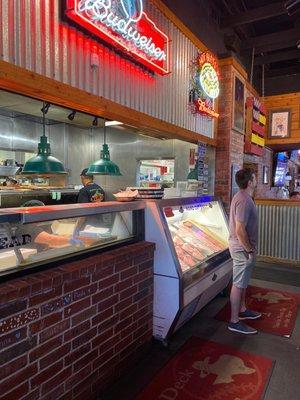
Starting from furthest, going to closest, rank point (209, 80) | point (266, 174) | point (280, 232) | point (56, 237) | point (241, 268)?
point (266, 174), point (280, 232), point (209, 80), point (241, 268), point (56, 237)

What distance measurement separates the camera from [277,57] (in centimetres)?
977

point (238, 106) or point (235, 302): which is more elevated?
point (238, 106)

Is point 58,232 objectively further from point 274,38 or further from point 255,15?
point 274,38

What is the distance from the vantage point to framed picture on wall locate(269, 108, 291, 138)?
358 inches

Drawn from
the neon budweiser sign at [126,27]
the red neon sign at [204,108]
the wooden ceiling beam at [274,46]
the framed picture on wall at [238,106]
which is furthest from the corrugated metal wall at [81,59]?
the wooden ceiling beam at [274,46]

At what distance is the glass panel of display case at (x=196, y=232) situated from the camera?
3.82 meters

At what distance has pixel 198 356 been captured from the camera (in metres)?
3.29

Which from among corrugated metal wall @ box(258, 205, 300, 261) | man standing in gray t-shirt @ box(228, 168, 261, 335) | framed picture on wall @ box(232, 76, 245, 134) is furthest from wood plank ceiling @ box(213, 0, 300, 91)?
man standing in gray t-shirt @ box(228, 168, 261, 335)

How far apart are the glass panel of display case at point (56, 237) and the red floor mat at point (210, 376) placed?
1.35 m

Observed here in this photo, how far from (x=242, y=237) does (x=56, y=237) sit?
2140 mm

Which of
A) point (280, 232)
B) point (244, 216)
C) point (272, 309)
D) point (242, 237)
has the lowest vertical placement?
point (272, 309)

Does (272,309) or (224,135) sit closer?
(272,309)

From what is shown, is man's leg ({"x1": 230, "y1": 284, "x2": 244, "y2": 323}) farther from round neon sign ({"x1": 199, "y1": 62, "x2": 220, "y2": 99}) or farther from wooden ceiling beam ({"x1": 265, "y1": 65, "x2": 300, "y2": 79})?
wooden ceiling beam ({"x1": 265, "y1": 65, "x2": 300, "y2": 79})

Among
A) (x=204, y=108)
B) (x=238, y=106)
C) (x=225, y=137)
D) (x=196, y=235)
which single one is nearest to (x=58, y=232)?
(x=196, y=235)
